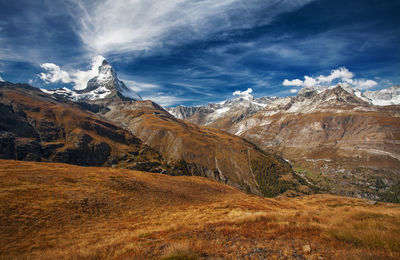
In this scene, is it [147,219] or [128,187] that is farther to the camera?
[128,187]

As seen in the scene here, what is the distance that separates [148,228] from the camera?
19953 mm

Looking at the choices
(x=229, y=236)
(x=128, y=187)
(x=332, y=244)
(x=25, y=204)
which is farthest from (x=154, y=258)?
(x=128, y=187)

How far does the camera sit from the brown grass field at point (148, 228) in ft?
32.3

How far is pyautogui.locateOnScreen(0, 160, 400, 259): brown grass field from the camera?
984 centimetres

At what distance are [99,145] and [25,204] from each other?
172 metres

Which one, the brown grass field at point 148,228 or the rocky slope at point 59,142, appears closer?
the brown grass field at point 148,228

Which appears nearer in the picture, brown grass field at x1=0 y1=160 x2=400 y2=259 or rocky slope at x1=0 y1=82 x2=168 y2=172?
brown grass field at x1=0 y1=160 x2=400 y2=259

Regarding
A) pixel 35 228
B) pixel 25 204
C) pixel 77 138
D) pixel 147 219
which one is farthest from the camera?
pixel 77 138

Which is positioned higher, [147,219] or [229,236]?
[229,236]

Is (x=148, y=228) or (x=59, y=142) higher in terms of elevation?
(x=59, y=142)

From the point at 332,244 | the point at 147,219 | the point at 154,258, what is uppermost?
the point at 332,244

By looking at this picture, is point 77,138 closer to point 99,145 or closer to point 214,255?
point 99,145

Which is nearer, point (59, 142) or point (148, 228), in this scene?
point (148, 228)

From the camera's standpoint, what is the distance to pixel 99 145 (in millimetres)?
175000
